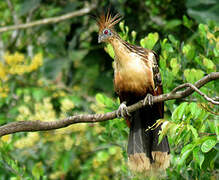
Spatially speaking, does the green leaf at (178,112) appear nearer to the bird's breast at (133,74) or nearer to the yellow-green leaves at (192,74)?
the yellow-green leaves at (192,74)

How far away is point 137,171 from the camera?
107 inches

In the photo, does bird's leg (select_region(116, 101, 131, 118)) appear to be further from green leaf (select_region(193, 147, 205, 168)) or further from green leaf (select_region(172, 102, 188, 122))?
green leaf (select_region(193, 147, 205, 168))

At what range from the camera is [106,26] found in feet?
9.14

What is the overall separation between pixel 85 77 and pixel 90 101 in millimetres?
679

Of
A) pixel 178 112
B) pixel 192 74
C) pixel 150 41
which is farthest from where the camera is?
pixel 150 41

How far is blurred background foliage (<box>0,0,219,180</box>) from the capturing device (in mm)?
2836

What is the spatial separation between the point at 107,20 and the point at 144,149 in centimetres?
100

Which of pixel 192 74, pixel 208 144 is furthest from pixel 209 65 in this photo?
pixel 208 144

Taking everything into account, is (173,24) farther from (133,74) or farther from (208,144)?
(208,144)

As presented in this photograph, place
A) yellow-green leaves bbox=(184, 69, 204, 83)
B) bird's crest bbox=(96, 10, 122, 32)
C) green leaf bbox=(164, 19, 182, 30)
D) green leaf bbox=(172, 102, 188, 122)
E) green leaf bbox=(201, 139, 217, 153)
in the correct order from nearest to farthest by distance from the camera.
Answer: green leaf bbox=(201, 139, 217, 153) → green leaf bbox=(172, 102, 188, 122) → yellow-green leaves bbox=(184, 69, 204, 83) → bird's crest bbox=(96, 10, 122, 32) → green leaf bbox=(164, 19, 182, 30)

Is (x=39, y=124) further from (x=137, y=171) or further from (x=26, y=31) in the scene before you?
(x=26, y=31)

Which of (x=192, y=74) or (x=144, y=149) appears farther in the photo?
(x=144, y=149)

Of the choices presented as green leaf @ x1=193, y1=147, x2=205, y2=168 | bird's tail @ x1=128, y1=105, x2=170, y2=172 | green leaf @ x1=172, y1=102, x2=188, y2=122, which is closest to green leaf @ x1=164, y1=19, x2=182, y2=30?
bird's tail @ x1=128, y1=105, x2=170, y2=172

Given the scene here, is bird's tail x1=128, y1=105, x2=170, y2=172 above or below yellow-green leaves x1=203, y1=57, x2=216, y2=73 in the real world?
below
